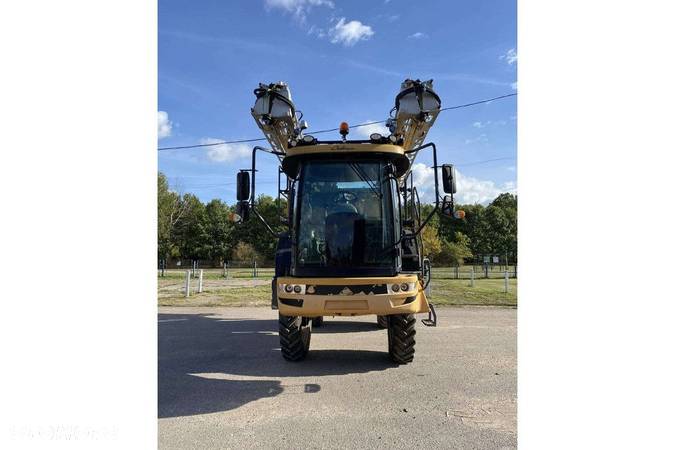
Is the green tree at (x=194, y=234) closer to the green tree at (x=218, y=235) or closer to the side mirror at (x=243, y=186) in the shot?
the green tree at (x=218, y=235)

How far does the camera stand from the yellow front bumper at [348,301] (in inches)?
176

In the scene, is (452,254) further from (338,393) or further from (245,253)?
(338,393)

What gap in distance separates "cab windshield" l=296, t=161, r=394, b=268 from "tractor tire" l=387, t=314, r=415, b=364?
2.66 ft

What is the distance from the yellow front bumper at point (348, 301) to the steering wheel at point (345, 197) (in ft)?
3.32

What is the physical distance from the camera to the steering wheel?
5.00 m

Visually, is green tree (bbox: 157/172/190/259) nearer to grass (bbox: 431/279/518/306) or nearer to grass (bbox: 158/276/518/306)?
grass (bbox: 158/276/518/306)

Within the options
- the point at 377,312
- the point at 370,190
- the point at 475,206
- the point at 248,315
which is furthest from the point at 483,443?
the point at 475,206

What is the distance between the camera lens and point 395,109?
682 cm

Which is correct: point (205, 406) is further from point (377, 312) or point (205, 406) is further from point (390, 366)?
point (390, 366)

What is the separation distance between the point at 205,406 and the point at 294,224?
2.23 meters

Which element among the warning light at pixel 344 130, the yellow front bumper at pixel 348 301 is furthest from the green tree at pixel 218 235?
the yellow front bumper at pixel 348 301

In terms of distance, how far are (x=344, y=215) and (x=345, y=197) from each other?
0.23 metres

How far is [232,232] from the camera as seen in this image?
4566 cm

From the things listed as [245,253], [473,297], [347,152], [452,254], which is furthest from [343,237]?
[245,253]
